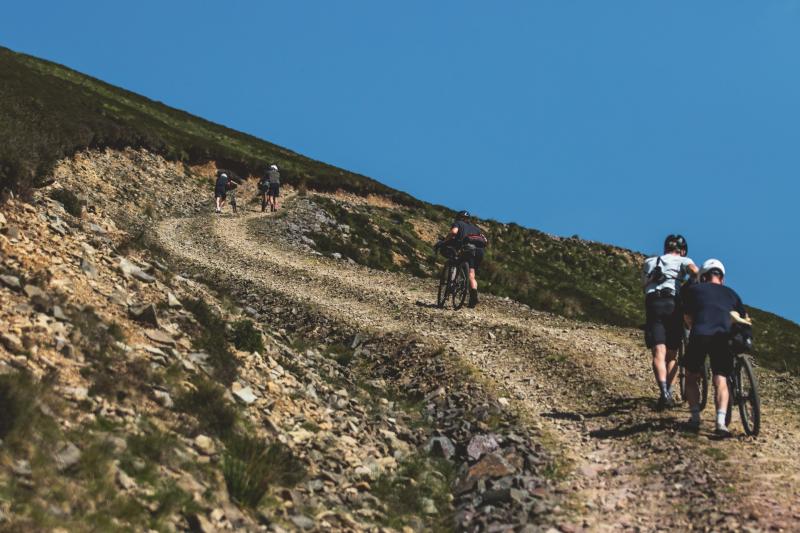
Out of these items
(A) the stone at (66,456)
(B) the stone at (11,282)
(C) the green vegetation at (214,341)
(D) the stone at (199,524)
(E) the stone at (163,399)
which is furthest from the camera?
(C) the green vegetation at (214,341)

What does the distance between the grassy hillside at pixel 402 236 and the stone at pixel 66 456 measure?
19.2 metres

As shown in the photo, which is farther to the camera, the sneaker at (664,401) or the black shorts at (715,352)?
the sneaker at (664,401)

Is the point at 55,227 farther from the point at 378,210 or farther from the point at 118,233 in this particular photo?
the point at 378,210

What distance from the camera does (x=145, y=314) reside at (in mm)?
9797

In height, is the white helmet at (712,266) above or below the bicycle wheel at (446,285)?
below

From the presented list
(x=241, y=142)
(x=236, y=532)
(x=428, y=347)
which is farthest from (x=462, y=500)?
(x=241, y=142)

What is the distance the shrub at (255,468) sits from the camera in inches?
268

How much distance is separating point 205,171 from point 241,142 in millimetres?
23445

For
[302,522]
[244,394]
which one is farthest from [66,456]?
[244,394]

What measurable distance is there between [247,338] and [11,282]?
382cm

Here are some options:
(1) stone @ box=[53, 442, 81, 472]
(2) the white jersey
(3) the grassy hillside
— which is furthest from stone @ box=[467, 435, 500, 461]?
(3) the grassy hillside

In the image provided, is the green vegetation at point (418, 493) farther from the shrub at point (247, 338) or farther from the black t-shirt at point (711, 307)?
the black t-shirt at point (711, 307)

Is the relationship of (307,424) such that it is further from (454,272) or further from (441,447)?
(454,272)

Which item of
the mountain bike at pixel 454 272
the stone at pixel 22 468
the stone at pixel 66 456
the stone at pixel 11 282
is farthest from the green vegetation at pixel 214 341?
the mountain bike at pixel 454 272
